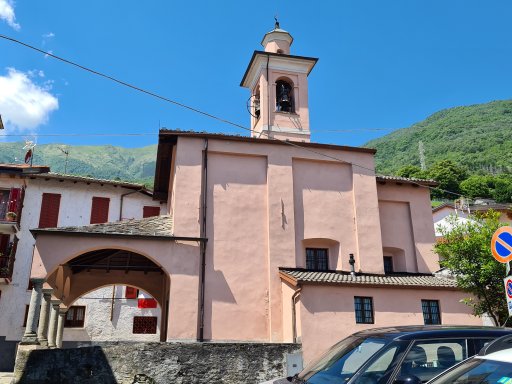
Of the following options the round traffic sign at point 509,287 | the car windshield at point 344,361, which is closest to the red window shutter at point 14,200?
the car windshield at point 344,361

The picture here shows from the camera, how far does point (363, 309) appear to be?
51.1 feet

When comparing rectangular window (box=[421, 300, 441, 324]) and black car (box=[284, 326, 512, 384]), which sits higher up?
rectangular window (box=[421, 300, 441, 324])

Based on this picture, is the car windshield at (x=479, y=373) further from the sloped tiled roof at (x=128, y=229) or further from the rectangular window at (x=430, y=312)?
the rectangular window at (x=430, y=312)

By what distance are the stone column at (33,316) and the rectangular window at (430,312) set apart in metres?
12.3

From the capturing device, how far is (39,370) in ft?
34.7

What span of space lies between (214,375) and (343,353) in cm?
649

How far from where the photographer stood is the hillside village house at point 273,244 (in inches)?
604

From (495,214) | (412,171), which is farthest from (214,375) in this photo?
(412,171)

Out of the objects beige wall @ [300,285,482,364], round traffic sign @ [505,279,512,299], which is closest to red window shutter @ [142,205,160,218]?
beige wall @ [300,285,482,364]

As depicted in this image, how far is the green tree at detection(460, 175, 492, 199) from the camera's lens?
216ft

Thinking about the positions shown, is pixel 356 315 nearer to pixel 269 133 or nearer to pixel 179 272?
pixel 179 272

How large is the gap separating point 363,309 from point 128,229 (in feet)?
27.8

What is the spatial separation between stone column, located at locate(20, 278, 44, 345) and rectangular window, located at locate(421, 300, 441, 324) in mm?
12279

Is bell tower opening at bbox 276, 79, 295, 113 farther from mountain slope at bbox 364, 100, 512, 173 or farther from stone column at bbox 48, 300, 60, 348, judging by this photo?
mountain slope at bbox 364, 100, 512, 173
